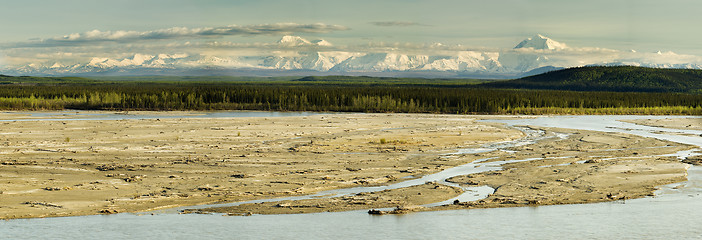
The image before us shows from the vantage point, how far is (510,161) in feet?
121

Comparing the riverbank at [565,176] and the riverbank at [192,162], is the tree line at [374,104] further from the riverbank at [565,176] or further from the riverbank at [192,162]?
the riverbank at [565,176]

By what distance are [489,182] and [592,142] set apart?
70.5 ft

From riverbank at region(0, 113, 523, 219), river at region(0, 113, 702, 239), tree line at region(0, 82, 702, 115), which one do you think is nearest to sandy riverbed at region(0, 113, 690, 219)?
riverbank at region(0, 113, 523, 219)

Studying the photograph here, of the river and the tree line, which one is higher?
the river

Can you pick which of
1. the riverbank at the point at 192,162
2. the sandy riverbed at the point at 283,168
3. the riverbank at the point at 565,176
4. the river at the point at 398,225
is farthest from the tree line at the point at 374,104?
the river at the point at 398,225

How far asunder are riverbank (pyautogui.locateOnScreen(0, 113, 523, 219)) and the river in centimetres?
195

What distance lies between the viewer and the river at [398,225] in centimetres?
2031

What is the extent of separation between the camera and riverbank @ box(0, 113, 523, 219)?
25141 mm

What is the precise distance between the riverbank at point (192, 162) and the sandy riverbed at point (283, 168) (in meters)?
0.06

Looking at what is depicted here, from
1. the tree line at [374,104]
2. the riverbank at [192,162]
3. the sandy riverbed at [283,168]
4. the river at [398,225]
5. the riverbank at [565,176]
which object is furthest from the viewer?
the tree line at [374,104]

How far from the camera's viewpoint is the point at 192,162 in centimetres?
3416

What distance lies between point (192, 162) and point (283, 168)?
4.46m

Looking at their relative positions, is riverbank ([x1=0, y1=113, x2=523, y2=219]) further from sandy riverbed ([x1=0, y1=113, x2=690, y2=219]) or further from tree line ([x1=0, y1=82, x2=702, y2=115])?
tree line ([x1=0, y1=82, x2=702, y2=115])

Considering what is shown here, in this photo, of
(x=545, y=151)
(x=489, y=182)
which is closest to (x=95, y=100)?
(x=545, y=151)
